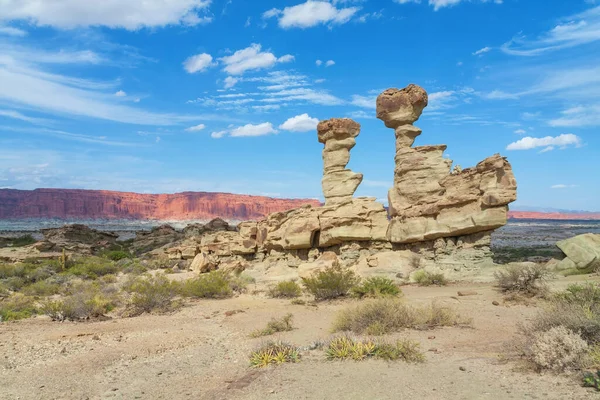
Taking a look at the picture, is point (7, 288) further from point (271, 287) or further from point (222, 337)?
point (222, 337)

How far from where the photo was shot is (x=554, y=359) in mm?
5492

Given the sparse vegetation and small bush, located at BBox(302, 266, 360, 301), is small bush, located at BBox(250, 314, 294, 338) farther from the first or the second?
small bush, located at BBox(302, 266, 360, 301)

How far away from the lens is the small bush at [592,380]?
4768 millimetres

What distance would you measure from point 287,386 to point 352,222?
1395 centimetres

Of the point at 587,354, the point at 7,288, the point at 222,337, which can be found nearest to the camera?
the point at 587,354

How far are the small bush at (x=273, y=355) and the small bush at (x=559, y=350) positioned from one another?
3430 mm

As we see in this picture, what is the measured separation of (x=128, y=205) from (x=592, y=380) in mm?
151235

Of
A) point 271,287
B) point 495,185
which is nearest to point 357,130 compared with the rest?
point 495,185

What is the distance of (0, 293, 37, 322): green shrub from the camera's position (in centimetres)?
1163

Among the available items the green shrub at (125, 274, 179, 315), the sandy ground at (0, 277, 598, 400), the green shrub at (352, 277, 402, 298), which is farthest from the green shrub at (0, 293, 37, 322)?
the green shrub at (352, 277, 402, 298)

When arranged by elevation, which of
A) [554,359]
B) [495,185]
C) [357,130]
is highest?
[357,130]

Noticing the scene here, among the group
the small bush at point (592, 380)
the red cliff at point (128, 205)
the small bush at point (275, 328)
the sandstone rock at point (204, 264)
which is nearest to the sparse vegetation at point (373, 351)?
the small bush at point (592, 380)

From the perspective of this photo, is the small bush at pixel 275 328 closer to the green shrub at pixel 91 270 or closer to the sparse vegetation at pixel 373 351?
the sparse vegetation at pixel 373 351

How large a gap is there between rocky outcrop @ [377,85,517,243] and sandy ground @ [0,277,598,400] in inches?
231
